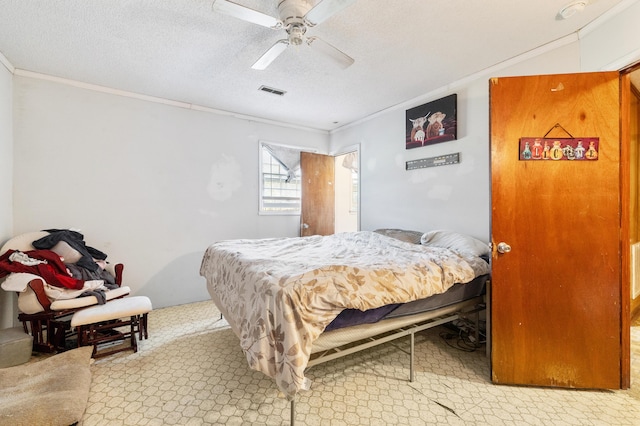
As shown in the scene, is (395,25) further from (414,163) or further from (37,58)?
(37,58)

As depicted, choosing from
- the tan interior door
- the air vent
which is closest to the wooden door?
the air vent

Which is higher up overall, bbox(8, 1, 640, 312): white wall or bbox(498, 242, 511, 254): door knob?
bbox(8, 1, 640, 312): white wall

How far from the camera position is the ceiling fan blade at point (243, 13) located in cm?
159

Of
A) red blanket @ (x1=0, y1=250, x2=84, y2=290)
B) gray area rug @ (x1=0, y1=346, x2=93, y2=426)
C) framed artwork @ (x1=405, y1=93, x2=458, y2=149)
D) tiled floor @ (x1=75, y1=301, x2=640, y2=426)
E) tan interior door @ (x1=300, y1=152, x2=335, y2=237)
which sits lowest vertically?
tiled floor @ (x1=75, y1=301, x2=640, y2=426)

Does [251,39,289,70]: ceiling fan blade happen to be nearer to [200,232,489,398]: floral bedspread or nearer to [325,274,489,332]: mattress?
[200,232,489,398]: floral bedspread

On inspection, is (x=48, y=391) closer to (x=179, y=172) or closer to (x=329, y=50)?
(x=179, y=172)

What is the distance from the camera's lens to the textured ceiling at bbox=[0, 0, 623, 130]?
201cm

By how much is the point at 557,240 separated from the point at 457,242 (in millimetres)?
836

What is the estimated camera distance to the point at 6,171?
2789 mm

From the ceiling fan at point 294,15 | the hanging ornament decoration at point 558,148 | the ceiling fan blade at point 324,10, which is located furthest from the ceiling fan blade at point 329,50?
the hanging ornament decoration at point 558,148

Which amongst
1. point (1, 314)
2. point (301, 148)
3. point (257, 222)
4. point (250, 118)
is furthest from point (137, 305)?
point (301, 148)

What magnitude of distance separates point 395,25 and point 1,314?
14.9 ft

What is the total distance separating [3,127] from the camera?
2.71m

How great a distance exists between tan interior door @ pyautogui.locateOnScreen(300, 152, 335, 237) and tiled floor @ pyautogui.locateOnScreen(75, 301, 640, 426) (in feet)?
8.62
